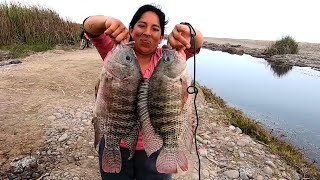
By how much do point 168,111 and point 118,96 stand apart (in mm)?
373

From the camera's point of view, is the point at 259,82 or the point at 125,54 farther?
the point at 259,82

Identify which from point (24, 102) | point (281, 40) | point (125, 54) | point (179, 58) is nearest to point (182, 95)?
point (179, 58)

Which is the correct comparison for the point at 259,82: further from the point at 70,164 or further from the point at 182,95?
the point at 182,95

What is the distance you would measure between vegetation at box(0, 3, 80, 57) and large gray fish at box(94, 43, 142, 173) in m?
14.2

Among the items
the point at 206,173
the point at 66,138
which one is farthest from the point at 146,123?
the point at 66,138

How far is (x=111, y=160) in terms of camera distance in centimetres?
273

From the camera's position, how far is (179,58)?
249 cm

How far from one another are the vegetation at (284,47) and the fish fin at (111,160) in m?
27.8

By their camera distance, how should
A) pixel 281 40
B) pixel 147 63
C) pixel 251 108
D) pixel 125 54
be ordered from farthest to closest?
pixel 281 40, pixel 251 108, pixel 147 63, pixel 125 54

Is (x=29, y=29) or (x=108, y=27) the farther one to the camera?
(x=29, y=29)

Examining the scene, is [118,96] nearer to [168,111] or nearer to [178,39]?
Answer: [168,111]

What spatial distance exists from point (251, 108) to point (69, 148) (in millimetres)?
7969

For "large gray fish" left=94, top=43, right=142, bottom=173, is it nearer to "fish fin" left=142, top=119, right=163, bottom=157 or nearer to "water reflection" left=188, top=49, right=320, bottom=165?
"fish fin" left=142, top=119, right=163, bottom=157

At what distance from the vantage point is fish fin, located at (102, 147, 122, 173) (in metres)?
2.72
